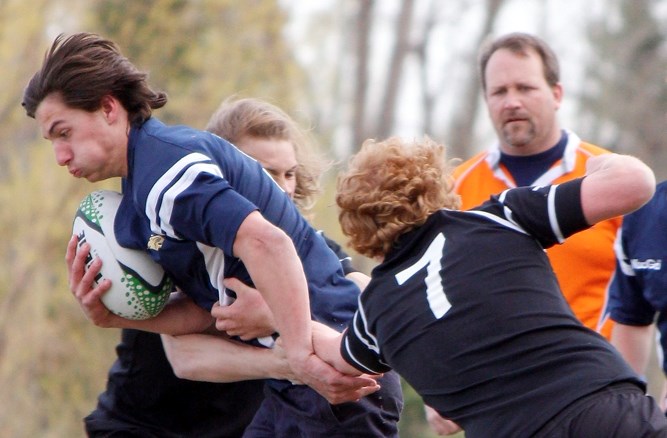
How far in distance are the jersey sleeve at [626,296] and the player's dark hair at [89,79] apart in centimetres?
183

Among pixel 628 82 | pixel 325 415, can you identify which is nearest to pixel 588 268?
pixel 325 415

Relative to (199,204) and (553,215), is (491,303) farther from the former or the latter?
(199,204)

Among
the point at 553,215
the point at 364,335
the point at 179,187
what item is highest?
the point at 179,187

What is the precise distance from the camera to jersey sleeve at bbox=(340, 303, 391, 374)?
10.6 ft

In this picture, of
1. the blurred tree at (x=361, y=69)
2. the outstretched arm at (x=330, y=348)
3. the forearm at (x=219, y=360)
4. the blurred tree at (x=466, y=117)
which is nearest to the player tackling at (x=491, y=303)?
the outstretched arm at (x=330, y=348)

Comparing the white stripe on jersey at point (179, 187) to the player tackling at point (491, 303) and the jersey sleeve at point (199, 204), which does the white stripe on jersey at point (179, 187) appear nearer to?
the jersey sleeve at point (199, 204)

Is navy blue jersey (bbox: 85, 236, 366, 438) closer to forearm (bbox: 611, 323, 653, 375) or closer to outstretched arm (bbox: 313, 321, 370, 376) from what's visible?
outstretched arm (bbox: 313, 321, 370, 376)

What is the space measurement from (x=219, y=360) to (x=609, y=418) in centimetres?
155

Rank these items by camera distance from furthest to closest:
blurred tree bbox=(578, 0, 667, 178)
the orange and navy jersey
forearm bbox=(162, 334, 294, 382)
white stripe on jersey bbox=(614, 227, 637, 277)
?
1. blurred tree bbox=(578, 0, 667, 178)
2. the orange and navy jersey
3. white stripe on jersey bbox=(614, 227, 637, 277)
4. forearm bbox=(162, 334, 294, 382)

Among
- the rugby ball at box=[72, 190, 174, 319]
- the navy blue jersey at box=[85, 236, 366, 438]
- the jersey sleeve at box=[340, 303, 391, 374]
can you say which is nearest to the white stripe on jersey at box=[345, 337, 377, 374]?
the jersey sleeve at box=[340, 303, 391, 374]

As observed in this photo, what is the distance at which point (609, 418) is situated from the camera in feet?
9.13

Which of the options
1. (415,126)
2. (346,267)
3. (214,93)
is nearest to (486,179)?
(346,267)

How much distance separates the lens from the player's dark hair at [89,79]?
3553 millimetres

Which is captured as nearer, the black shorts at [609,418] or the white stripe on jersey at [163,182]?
the black shorts at [609,418]
